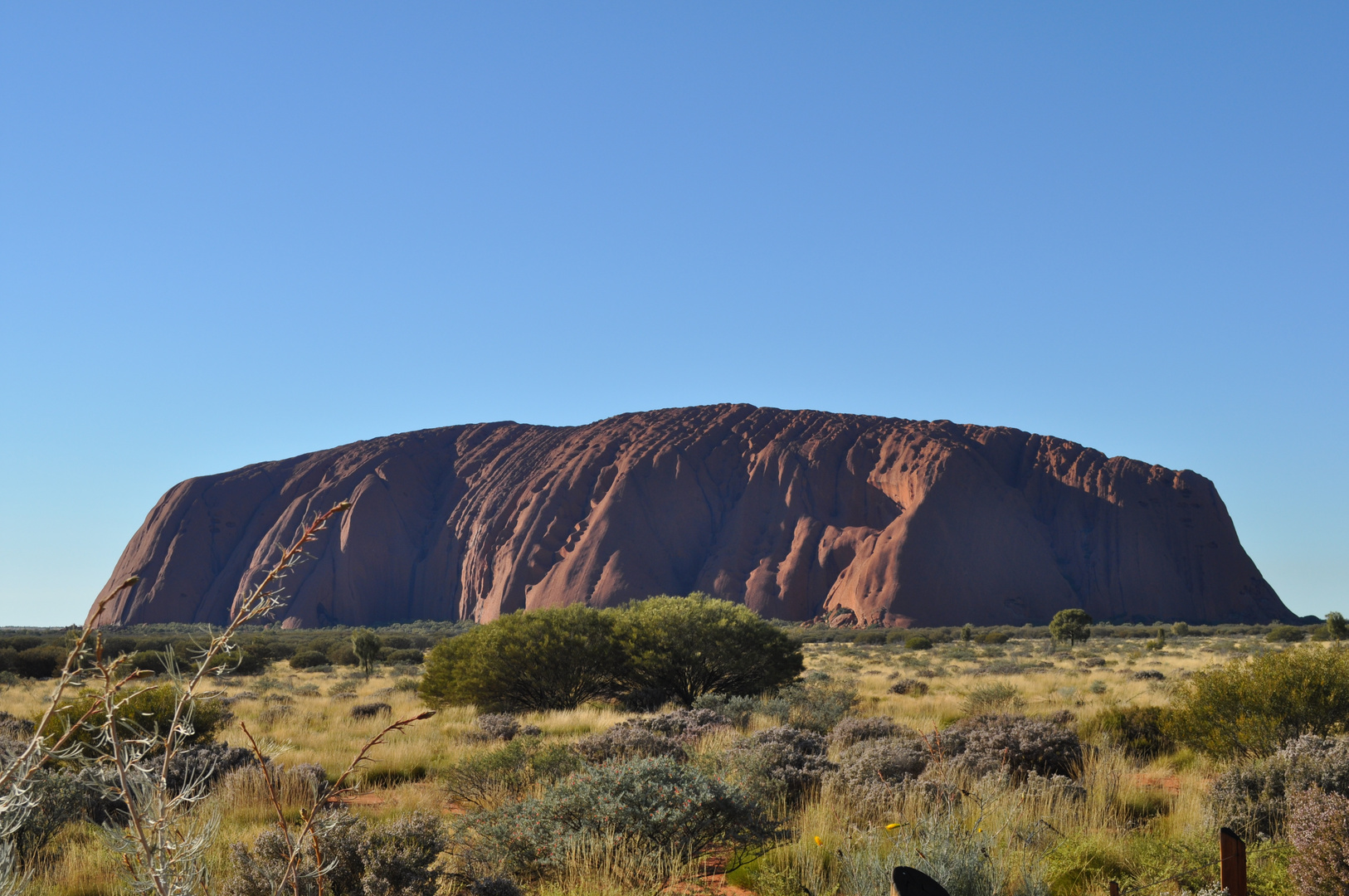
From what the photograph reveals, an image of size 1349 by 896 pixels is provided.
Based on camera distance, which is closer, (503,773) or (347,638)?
(503,773)

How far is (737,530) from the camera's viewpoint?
75.9 meters

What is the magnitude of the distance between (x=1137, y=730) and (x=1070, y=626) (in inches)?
1440

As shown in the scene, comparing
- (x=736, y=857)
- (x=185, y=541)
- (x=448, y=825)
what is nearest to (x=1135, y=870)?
(x=736, y=857)

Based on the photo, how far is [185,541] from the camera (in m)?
86.0

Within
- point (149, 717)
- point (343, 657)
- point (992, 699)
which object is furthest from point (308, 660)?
point (992, 699)

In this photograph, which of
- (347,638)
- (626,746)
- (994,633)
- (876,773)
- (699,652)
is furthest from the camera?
(347,638)

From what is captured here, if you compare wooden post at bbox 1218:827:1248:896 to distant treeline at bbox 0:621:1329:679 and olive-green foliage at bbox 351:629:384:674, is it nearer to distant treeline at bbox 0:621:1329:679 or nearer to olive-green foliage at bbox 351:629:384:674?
distant treeline at bbox 0:621:1329:679

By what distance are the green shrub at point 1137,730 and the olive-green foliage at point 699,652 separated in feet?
23.8

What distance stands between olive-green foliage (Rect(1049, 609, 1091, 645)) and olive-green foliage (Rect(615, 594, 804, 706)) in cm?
3193

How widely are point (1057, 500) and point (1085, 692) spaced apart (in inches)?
2630

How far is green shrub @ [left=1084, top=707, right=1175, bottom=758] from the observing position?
1078cm

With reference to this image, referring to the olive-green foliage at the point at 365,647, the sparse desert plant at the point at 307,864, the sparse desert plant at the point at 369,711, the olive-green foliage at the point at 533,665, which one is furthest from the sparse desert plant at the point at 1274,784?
the olive-green foliage at the point at 365,647

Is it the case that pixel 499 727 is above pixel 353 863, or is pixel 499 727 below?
below

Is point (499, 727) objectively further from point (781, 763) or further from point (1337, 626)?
point (1337, 626)
